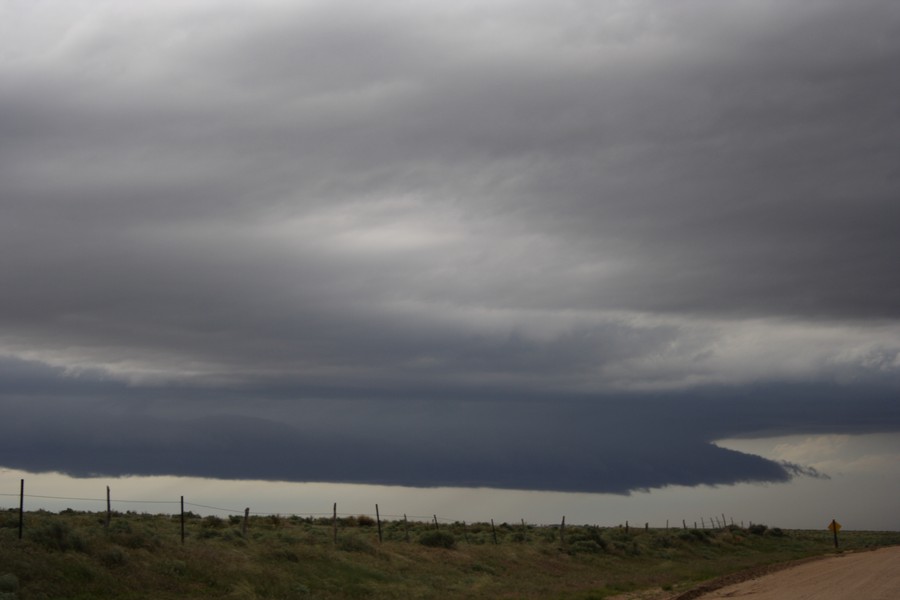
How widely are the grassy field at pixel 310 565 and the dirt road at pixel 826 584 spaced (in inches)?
142

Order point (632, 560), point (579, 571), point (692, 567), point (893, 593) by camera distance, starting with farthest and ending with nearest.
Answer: point (632, 560), point (692, 567), point (579, 571), point (893, 593)

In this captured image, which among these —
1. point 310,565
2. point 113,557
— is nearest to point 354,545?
point 310,565

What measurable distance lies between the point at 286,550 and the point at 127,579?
10630 millimetres

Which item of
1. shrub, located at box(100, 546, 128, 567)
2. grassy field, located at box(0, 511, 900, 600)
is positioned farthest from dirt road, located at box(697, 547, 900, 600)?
shrub, located at box(100, 546, 128, 567)

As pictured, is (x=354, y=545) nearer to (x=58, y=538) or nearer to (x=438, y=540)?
(x=438, y=540)

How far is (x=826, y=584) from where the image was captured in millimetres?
37562

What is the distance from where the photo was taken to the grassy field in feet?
88.3

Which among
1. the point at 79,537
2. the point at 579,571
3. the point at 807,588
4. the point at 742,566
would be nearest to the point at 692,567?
the point at 742,566

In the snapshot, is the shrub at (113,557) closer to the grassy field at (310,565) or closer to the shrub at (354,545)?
the grassy field at (310,565)

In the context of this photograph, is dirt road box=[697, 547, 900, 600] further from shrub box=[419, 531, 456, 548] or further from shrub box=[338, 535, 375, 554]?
shrub box=[419, 531, 456, 548]

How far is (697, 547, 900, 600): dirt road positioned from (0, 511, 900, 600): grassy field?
3614 millimetres

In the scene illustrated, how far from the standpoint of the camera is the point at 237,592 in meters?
29.5

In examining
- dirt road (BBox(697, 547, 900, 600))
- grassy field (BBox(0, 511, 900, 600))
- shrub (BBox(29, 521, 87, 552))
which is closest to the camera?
grassy field (BBox(0, 511, 900, 600))

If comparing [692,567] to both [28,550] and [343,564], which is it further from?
[28,550]
